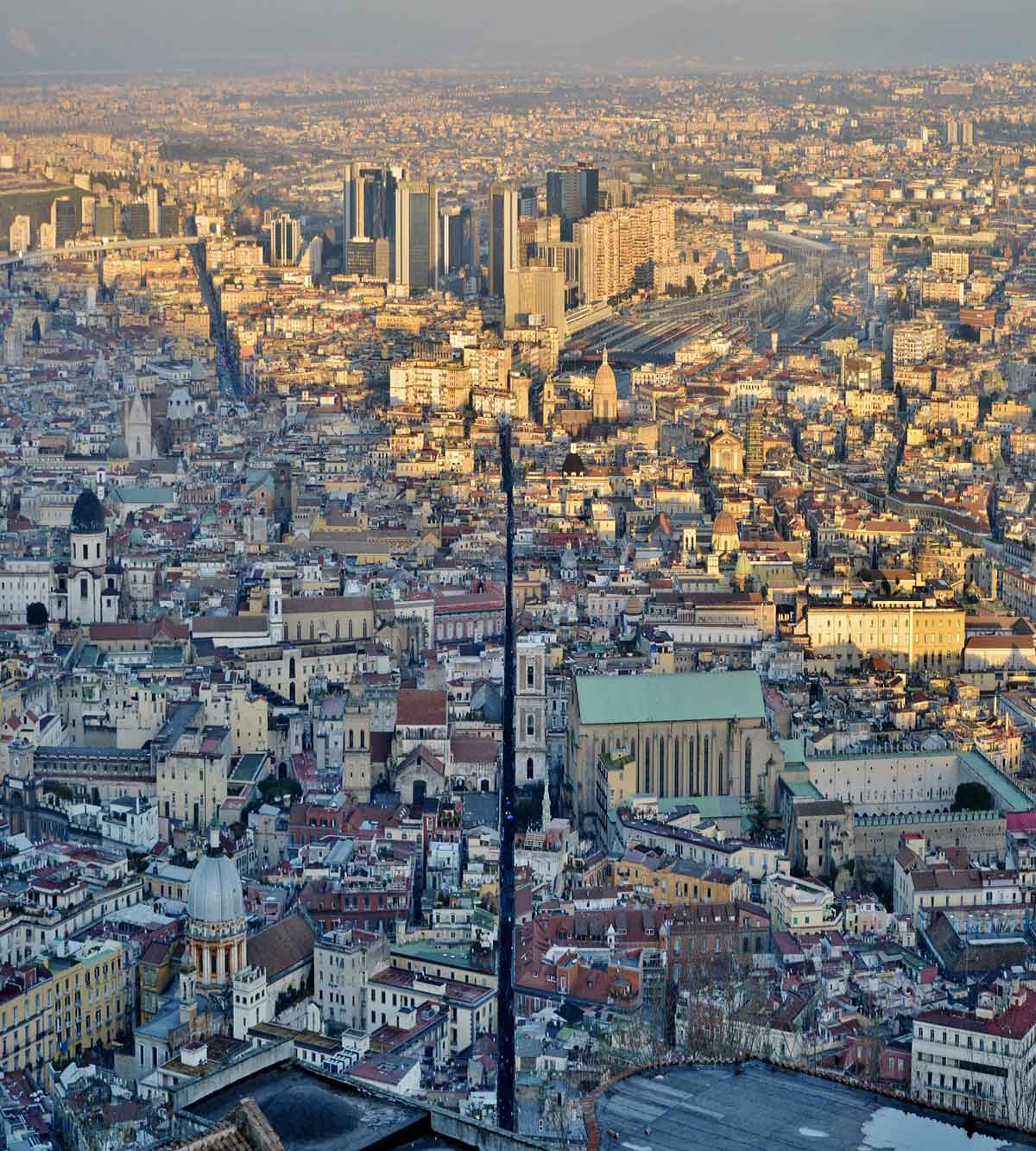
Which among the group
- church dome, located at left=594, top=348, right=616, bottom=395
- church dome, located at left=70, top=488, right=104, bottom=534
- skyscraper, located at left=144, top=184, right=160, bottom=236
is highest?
skyscraper, located at left=144, top=184, right=160, bottom=236

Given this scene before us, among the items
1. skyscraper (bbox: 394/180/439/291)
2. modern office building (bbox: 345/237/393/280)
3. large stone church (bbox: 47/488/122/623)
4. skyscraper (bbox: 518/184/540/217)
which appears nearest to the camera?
large stone church (bbox: 47/488/122/623)

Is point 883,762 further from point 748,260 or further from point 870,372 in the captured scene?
point 748,260

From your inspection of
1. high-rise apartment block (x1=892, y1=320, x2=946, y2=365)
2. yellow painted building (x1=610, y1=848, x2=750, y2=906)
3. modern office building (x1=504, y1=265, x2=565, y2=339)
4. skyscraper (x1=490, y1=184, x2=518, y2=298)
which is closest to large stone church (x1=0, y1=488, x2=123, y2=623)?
yellow painted building (x1=610, y1=848, x2=750, y2=906)

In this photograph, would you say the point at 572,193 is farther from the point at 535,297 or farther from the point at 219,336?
the point at 219,336

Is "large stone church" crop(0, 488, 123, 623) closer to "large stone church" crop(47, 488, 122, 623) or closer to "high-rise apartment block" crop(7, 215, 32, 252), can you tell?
"large stone church" crop(47, 488, 122, 623)

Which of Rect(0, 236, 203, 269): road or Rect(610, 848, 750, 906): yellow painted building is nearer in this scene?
Rect(610, 848, 750, 906): yellow painted building

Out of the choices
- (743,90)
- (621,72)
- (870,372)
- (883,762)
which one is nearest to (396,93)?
(621,72)

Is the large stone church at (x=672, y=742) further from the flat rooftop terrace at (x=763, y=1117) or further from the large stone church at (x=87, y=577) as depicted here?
the flat rooftop terrace at (x=763, y=1117)

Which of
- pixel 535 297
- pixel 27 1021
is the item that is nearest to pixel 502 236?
pixel 535 297
